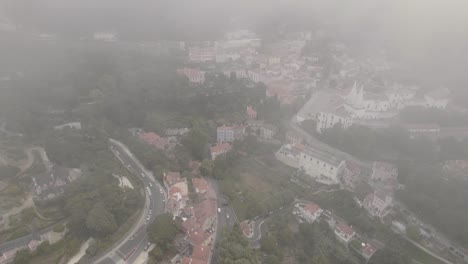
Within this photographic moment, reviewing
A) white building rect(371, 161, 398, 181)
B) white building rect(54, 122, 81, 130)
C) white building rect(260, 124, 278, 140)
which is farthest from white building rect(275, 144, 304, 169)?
white building rect(54, 122, 81, 130)

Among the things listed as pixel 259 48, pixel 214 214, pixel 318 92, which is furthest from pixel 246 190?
pixel 259 48

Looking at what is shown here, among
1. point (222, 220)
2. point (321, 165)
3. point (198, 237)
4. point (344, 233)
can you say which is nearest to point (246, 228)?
point (222, 220)

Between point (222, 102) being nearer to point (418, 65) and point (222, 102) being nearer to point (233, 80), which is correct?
point (233, 80)

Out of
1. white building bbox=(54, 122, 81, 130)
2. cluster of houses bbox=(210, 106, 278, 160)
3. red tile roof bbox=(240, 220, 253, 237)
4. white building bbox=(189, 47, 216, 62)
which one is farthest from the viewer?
white building bbox=(189, 47, 216, 62)

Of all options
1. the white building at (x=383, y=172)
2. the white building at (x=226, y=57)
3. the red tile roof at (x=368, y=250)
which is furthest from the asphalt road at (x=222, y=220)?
the white building at (x=226, y=57)

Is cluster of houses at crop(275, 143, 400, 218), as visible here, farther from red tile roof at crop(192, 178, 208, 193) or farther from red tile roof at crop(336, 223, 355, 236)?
red tile roof at crop(192, 178, 208, 193)

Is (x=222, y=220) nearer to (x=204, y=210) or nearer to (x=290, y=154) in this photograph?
(x=204, y=210)
